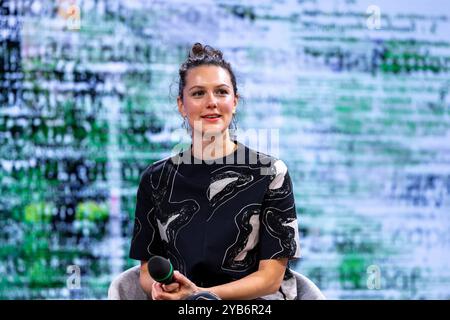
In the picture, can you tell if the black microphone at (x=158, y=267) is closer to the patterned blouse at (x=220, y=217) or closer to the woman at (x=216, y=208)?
the woman at (x=216, y=208)

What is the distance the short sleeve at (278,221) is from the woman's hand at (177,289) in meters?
0.26

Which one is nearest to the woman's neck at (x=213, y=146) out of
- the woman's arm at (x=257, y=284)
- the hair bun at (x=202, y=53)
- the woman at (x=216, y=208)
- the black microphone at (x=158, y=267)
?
the woman at (x=216, y=208)

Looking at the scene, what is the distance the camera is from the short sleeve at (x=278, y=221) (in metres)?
2.55

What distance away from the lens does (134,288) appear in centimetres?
268

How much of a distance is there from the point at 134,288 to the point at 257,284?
410 millimetres

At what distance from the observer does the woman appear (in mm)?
2549

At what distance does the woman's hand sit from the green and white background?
0.67 m

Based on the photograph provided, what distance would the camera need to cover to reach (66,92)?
3.16 meters

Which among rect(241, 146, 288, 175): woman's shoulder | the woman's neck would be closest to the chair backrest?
rect(241, 146, 288, 175): woman's shoulder
